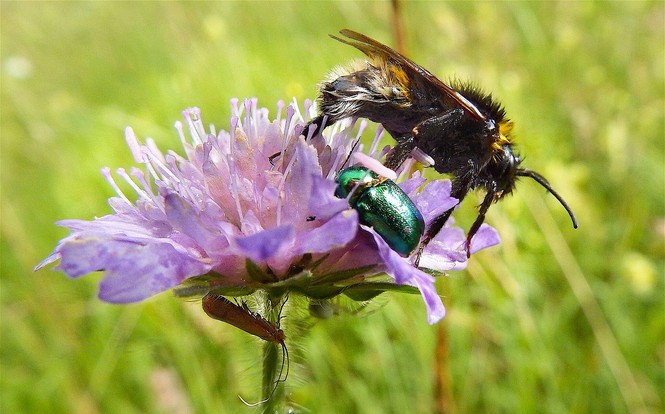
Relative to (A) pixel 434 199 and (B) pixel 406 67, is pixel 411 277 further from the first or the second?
(B) pixel 406 67

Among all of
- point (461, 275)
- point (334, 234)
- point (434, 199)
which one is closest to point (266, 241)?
point (334, 234)

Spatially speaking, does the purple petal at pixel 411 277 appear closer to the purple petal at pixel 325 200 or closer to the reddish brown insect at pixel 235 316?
the purple petal at pixel 325 200

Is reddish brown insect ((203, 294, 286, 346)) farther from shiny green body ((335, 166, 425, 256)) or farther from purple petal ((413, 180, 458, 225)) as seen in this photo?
purple petal ((413, 180, 458, 225))

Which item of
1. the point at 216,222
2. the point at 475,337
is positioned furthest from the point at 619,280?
the point at 216,222

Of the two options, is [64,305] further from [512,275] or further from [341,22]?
[341,22]

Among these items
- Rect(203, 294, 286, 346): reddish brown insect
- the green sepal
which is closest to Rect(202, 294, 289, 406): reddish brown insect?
Rect(203, 294, 286, 346): reddish brown insect

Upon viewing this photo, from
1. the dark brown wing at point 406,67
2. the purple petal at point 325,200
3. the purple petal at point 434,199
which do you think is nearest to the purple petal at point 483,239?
the purple petal at point 434,199
